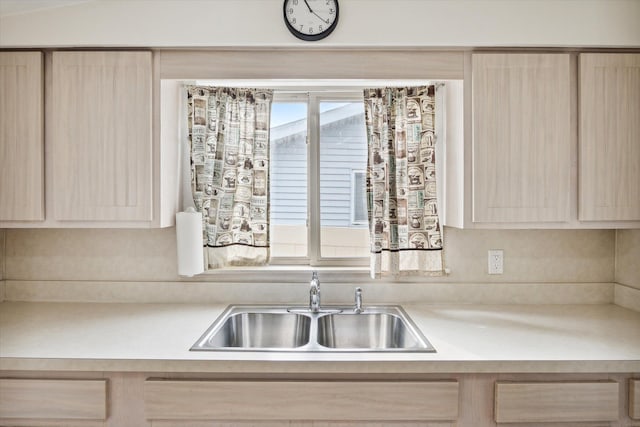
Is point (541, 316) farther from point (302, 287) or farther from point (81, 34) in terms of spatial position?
point (81, 34)

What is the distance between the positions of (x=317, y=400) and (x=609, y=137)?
1.62m

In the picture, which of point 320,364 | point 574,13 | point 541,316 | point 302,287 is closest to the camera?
point 320,364

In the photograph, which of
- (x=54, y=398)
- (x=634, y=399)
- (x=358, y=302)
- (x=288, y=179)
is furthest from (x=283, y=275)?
(x=634, y=399)

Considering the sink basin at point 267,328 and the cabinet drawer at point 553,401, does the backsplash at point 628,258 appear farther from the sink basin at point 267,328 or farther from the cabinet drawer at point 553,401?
the sink basin at point 267,328

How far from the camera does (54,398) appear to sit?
143 centimetres

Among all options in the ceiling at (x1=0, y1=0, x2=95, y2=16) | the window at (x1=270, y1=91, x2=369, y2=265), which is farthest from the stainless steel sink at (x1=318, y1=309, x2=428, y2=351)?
the ceiling at (x1=0, y1=0, x2=95, y2=16)

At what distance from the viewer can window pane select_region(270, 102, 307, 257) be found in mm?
2229

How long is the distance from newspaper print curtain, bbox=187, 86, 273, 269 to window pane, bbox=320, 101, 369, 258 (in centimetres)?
31

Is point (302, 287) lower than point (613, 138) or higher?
lower

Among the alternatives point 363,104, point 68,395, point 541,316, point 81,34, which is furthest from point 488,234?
point 81,34

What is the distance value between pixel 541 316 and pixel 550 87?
3.33 feet

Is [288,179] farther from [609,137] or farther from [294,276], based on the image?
[609,137]

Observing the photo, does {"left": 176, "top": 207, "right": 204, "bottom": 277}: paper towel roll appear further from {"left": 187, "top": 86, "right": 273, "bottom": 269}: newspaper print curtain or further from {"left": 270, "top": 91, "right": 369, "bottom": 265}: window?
{"left": 270, "top": 91, "right": 369, "bottom": 265}: window

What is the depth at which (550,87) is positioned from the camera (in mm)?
1796
